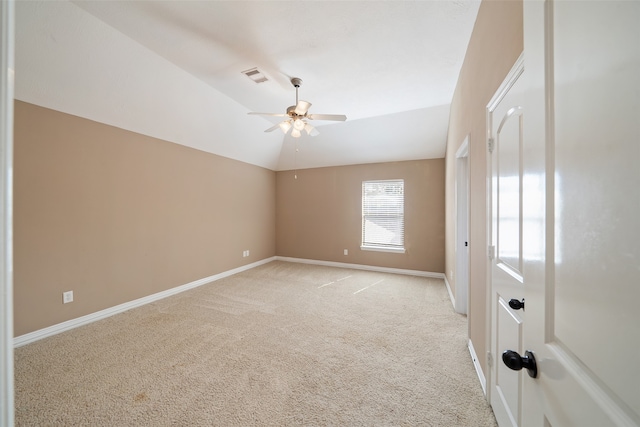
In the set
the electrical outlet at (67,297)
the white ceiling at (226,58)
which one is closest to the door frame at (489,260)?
the white ceiling at (226,58)

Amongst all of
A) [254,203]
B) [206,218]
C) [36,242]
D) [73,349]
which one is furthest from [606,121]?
[254,203]

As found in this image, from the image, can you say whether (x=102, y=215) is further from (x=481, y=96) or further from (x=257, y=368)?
(x=481, y=96)

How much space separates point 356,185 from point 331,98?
7.58 feet

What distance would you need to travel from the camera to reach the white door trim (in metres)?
0.46

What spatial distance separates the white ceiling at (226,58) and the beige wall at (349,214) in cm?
131

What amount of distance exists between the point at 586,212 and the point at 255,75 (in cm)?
323

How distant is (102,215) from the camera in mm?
2951

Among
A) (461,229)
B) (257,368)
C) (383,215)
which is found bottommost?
(257,368)

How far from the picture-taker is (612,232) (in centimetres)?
40

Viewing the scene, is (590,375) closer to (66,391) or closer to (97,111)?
(66,391)

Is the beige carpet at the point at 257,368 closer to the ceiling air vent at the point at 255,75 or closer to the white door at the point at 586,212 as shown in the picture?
the white door at the point at 586,212

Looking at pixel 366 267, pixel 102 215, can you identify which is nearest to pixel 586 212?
pixel 102 215

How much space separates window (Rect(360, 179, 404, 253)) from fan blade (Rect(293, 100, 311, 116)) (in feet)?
9.50

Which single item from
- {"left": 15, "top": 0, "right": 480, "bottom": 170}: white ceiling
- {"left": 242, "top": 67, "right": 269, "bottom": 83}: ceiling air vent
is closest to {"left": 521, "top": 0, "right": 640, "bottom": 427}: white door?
{"left": 15, "top": 0, "right": 480, "bottom": 170}: white ceiling
